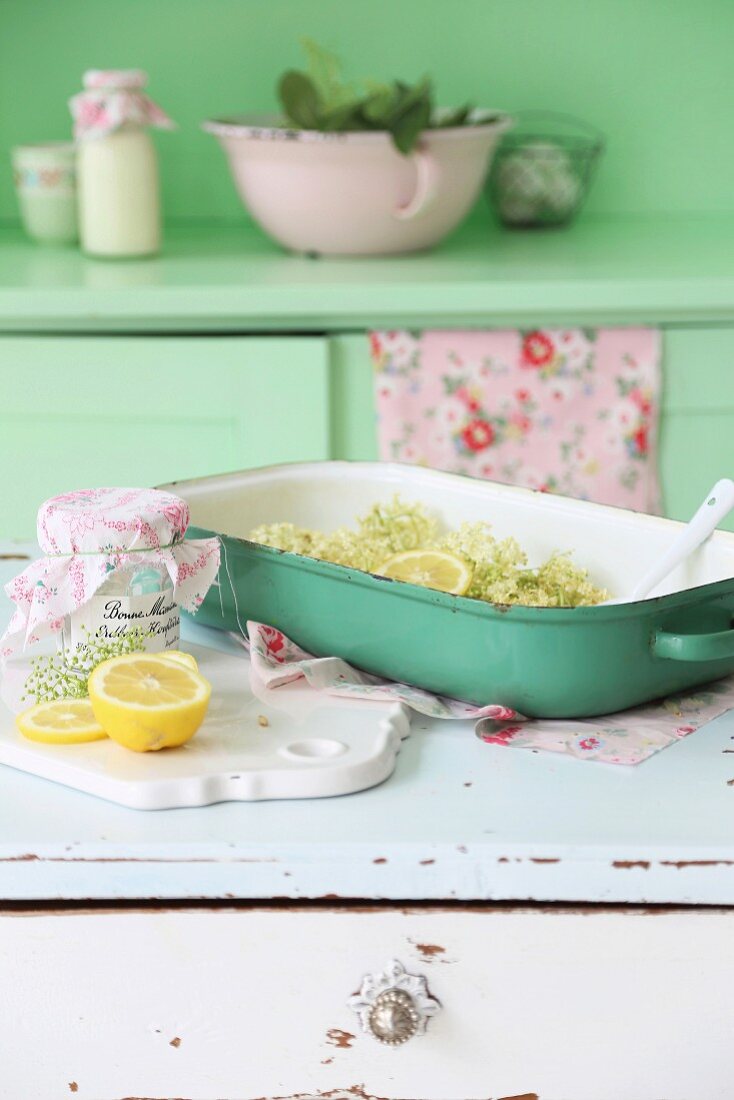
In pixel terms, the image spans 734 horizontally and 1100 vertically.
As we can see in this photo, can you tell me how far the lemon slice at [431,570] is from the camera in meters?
0.98

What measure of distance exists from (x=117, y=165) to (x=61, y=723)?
4.77 feet

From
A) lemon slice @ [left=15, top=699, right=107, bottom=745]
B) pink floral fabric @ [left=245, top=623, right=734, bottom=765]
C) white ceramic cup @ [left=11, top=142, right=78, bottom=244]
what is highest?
white ceramic cup @ [left=11, top=142, right=78, bottom=244]

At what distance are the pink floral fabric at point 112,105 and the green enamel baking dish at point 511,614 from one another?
3.59ft

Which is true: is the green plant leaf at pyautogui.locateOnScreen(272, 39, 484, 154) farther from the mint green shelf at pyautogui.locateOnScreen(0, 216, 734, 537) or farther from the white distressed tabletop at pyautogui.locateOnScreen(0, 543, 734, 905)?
the white distressed tabletop at pyautogui.locateOnScreen(0, 543, 734, 905)

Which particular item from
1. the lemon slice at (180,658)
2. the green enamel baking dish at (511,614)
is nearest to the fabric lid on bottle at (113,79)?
the green enamel baking dish at (511,614)

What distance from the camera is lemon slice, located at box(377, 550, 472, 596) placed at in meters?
0.98

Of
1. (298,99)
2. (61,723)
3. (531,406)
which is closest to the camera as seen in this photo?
(61,723)

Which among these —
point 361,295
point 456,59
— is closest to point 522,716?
point 361,295

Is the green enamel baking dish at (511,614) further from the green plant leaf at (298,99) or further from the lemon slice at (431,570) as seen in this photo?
the green plant leaf at (298,99)

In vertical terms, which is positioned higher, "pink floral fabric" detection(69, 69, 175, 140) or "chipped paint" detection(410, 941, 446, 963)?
"pink floral fabric" detection(69, 69, 175, 140)

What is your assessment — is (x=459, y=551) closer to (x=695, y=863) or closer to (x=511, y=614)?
(x=511, y=614)

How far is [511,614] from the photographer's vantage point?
86cm

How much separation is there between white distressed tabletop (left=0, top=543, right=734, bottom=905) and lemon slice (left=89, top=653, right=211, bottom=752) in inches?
1.8

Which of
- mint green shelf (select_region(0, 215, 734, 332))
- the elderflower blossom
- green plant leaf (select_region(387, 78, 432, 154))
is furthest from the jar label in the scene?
green plant leaf (select_region(387, 78, 432, 154))
